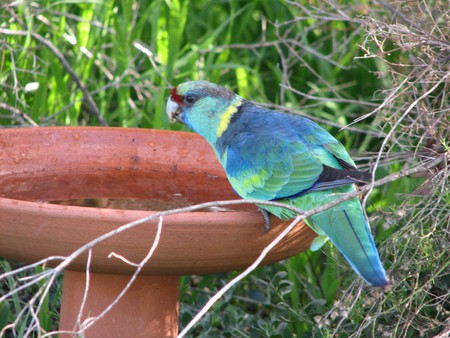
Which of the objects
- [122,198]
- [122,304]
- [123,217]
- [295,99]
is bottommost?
[295,99]

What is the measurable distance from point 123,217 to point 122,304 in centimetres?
50

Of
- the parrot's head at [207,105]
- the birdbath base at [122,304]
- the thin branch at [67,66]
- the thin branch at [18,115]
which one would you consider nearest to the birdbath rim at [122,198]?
the parrot's head at [207,105]

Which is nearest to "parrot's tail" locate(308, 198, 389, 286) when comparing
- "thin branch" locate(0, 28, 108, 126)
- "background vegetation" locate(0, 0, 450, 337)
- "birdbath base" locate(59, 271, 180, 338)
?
"background vegetation" locate(0, 0, 450, 337)

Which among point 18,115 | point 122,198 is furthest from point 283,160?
point 18,115

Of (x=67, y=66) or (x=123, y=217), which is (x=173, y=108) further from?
(x=67, y=66)

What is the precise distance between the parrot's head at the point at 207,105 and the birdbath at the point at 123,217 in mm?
117

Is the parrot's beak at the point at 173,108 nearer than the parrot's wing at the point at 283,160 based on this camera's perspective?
No

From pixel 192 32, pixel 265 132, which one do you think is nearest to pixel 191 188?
pixel 265 132

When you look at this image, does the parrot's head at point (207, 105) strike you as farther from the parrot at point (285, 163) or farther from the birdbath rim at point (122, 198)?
the birdbath rim at point (122, 198)

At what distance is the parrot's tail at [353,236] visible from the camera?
1.85 meters

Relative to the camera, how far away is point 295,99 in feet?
13.7

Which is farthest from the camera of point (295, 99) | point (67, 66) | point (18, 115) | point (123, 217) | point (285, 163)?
point (295, 99)

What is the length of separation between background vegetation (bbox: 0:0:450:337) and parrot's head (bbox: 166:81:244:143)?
0.41 metres

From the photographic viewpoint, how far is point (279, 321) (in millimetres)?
2742
